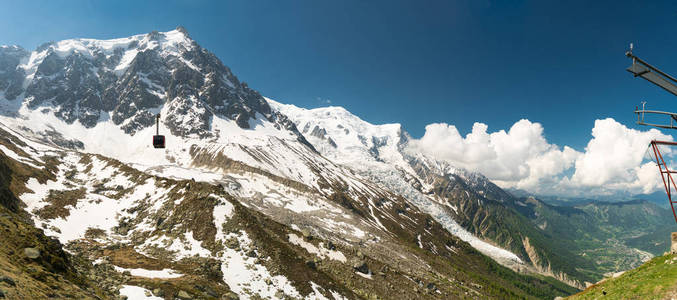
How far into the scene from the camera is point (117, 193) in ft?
215

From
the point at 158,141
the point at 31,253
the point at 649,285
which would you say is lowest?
the point at 31,253

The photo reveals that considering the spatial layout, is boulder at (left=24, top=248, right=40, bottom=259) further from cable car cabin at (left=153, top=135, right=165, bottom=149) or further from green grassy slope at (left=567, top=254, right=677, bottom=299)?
green grassy slope at (left=567, top=254, right=677, bottom=299)

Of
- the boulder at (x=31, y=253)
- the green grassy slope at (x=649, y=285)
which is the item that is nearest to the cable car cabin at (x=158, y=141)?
the boulder at (x=31, y=253)

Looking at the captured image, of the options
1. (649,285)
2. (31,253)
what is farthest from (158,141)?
(649,285)

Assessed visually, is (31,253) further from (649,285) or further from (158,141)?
(649,285)

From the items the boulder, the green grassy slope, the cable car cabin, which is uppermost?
the cable car cabin

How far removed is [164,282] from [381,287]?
44264mm

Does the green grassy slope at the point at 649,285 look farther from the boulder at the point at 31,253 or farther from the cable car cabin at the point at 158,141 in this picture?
the boulder at the point at 31,253

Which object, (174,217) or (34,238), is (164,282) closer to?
(34,238)

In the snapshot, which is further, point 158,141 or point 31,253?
point 158,141

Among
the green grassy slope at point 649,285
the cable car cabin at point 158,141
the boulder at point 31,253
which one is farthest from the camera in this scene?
the cable car cabin at point 158,141

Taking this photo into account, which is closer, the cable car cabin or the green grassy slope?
the green grassy slope

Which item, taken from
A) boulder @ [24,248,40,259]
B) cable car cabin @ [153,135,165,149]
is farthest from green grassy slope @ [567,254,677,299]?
boulder @ [24,248,40,259]

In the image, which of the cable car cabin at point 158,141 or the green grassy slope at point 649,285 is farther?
the cable car cabin at point 158,141
